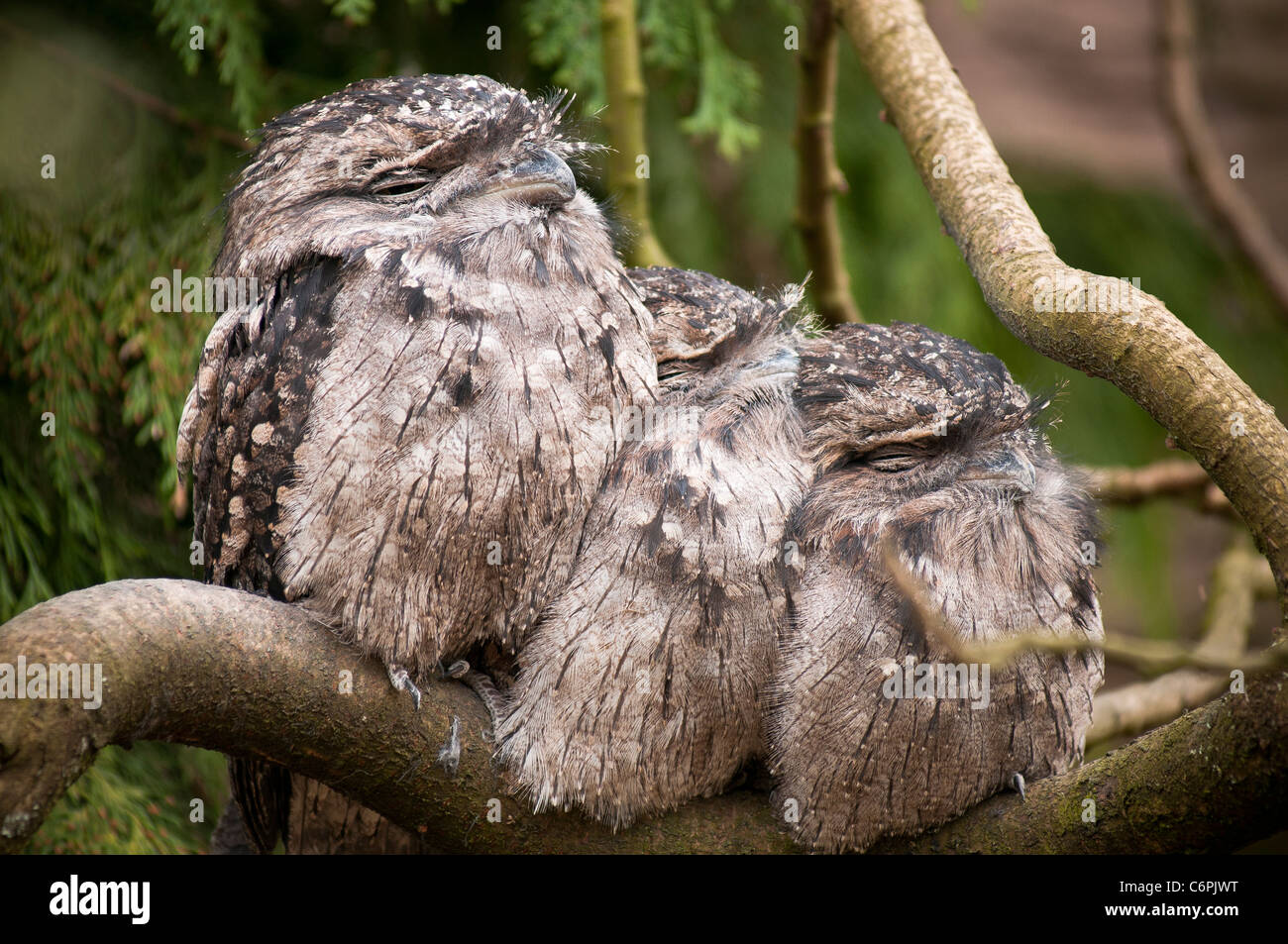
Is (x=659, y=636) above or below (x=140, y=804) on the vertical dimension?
above

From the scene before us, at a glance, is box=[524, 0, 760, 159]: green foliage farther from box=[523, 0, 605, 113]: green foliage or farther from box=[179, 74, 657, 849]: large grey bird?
box=[179, 74, 657, 849]: large grey bird

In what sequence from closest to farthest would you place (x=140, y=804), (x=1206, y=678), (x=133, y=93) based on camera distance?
(x=140, y=804) → (x=133, y=93) → (x=1206, y=678)

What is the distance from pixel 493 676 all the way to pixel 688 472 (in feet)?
2.05

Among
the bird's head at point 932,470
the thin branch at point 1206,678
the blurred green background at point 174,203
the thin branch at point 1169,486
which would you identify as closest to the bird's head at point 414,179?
the blurred green background at point 174,203

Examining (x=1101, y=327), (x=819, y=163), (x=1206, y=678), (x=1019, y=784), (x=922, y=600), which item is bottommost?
(x=1206, y=678)

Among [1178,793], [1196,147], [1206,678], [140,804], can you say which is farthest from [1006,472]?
[1196,147]

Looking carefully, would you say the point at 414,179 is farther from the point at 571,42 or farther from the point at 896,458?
the point at 571,42

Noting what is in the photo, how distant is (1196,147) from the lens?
14.6ft

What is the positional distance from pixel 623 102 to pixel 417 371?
4.58 feet

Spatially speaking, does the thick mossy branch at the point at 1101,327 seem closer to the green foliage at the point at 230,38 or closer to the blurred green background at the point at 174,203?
the blurred green background at the point at 174,203

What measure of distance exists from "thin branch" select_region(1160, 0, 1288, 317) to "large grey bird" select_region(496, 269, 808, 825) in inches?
121

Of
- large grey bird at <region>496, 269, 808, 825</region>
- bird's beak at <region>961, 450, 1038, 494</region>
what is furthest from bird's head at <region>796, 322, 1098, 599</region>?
large grey bird at <region>496, 269, 808, 825</region>
